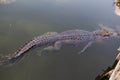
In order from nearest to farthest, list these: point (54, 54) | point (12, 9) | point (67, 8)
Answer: point (54, 54) < point (12, 9) < point (67, 8)

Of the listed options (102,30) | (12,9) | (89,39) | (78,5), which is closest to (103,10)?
(78,5)

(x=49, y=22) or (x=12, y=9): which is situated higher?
(x=12, y=9)

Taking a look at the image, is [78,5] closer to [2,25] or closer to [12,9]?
[12,9]

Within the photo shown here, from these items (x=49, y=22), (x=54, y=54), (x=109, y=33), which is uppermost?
(x=49, y=22)

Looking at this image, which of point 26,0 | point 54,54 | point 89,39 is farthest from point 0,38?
point 26,0

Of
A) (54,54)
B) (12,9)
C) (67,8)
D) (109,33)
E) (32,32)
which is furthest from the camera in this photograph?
(67,8)

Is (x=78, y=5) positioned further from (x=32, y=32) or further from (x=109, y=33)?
(x=32, y=32)

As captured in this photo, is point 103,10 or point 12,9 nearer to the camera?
point 12,9
